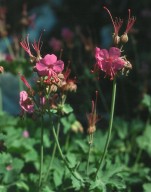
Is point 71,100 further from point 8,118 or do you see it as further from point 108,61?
point 108,61

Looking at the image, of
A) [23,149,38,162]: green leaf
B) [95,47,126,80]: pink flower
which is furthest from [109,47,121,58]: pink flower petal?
[23,149,38,162]: green leaf

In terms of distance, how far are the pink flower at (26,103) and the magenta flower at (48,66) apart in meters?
0.20

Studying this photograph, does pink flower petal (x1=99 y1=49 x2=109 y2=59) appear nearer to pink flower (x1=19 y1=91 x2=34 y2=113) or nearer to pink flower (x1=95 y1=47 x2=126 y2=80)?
pink flower (x1=95 y1=47 x2=126 y2=80)

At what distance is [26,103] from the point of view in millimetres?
2777

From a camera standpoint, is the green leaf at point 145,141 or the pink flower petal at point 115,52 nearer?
the pink flower petal at point 115,52

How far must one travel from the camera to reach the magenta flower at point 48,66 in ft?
8.53

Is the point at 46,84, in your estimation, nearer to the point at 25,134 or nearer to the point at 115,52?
the point at 115,52

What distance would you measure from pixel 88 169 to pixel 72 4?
6584 mm

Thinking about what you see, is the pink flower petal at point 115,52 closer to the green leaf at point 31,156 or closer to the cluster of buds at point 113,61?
the cluster of buds at point 113,61

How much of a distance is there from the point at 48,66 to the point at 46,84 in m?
0.11

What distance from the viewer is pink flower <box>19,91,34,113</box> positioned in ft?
9.10

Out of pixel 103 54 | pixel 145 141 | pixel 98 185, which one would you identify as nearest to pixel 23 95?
pixel 103 54

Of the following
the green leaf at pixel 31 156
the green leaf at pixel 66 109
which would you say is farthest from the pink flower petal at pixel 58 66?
the green leaf at pixel 31 156

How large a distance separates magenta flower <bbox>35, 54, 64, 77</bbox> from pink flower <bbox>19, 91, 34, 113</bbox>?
0.20m
